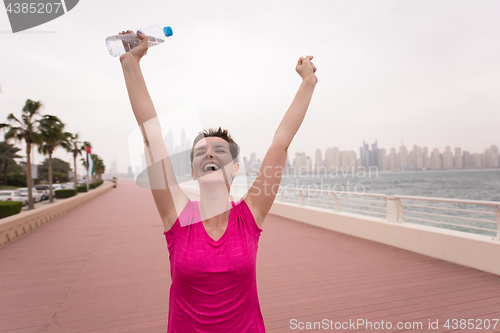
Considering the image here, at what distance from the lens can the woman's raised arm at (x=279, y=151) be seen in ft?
4.26

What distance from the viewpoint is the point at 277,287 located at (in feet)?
15.3

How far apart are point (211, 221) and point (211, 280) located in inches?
9.7

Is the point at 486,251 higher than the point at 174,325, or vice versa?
the point at 174,325

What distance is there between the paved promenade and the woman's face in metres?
2.82

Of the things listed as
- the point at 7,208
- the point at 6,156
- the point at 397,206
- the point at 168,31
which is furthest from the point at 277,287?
the point at 6,156

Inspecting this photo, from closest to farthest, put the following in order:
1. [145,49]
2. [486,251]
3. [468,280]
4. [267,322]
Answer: [145,49] → [267,322] → [468,280] → [486,251]

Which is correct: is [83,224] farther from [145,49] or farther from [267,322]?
[145,49]

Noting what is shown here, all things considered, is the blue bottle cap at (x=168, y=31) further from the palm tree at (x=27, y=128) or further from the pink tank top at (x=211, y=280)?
the palm tree at (x=27, y=128)

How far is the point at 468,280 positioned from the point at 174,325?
511cm

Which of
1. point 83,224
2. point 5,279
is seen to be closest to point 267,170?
point 5,279

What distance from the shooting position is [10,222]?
8.47 m

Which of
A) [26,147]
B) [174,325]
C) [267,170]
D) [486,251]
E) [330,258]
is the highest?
[26,147]

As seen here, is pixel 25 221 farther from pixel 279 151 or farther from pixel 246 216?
pixel 279 151

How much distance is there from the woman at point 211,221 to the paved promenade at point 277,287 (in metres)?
2.59
